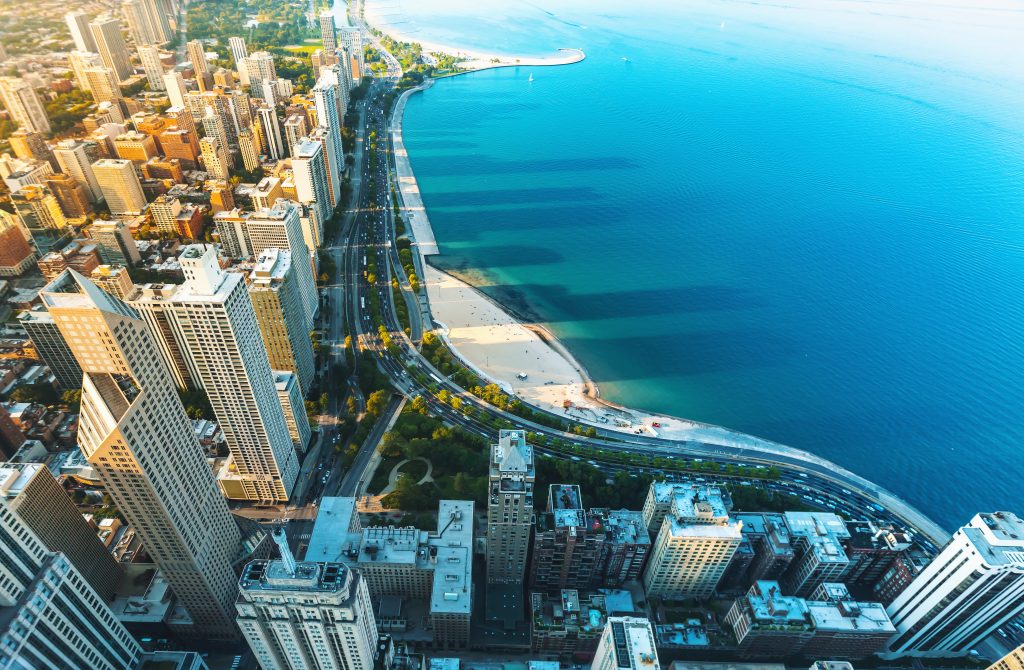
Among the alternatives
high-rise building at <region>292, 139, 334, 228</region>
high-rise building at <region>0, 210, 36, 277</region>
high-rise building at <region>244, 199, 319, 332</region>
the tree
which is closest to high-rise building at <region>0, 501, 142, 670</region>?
the tree

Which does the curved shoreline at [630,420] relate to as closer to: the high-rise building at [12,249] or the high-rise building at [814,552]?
the high-rise building at [814,552]

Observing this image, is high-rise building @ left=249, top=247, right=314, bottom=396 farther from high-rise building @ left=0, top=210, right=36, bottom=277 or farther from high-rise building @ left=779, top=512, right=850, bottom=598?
high-rise building @ left=779, top=512, right=850, bottom=598

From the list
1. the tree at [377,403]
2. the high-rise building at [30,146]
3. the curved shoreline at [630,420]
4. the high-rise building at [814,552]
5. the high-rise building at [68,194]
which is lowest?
the curved shoreline at [630,420]

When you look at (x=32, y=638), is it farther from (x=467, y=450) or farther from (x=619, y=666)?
(x=467, y=450)

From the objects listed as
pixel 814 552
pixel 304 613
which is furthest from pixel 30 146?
pixel 814 552

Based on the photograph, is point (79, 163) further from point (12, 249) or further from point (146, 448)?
point (146, 448)

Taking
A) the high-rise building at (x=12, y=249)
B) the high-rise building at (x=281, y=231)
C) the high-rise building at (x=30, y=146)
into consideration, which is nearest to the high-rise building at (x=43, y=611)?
the high-rise building at (x=281, y=231)
